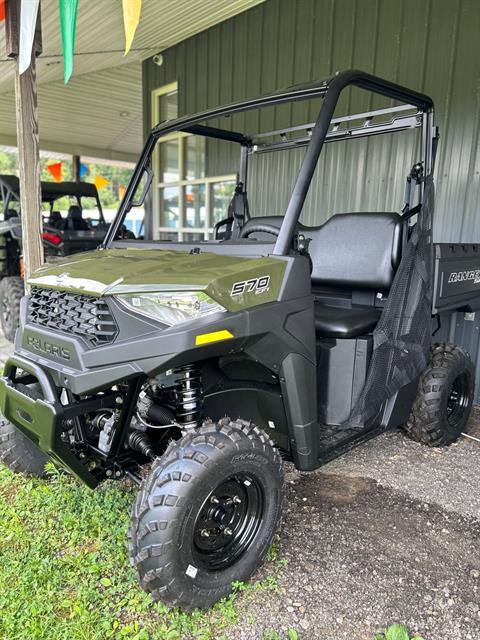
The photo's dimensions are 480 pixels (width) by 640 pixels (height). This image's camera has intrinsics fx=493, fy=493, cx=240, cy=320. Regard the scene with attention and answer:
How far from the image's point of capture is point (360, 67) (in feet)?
15.7

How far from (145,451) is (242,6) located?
5699 mm

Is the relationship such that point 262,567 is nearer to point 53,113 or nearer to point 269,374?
point 269,374

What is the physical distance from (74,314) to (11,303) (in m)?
4.17

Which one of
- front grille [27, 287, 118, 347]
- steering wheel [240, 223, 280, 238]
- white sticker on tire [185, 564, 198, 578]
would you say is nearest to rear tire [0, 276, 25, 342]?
steering wheel [240, 223, 280, 238]

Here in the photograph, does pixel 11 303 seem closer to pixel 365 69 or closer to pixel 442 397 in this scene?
pixel 365 69

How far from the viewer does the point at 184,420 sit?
197 centimetres

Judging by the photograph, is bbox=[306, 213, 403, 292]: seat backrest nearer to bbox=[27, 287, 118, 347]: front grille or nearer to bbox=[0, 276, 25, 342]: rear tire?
bbox=[27, 287, 118, 347]: front grille

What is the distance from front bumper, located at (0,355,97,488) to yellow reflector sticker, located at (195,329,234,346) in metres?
0.55

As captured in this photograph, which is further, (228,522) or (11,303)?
(11,303)

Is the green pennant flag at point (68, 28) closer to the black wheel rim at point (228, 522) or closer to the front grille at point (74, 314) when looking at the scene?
the front grille at point (74, 314)

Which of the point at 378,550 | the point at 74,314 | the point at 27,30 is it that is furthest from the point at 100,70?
the point at 378,550

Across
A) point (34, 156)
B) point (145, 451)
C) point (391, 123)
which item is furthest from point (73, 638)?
point (34, 156)

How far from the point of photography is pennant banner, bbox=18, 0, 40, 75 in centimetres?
330

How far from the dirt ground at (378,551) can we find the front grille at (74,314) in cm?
115
